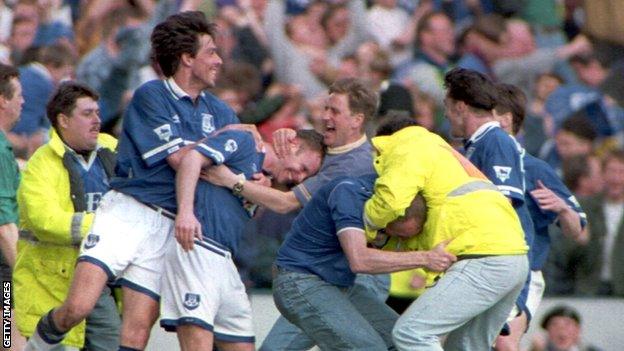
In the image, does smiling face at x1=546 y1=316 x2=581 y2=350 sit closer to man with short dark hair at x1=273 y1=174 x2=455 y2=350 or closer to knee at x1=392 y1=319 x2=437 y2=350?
man with short dark hair at x1=273 y1=174 x2=455 y2=350

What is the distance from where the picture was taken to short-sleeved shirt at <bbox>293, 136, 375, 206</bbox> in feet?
34.2

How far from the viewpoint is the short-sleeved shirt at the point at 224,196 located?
32.7 ft

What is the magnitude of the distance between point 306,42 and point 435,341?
6791mm

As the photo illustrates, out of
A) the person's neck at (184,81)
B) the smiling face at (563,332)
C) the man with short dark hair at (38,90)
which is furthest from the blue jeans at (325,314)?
the man with short dark hair at (38,90)

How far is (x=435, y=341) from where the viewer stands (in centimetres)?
962

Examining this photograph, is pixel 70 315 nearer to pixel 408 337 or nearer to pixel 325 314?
pixel 325 314

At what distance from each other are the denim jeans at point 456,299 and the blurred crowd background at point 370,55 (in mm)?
5151

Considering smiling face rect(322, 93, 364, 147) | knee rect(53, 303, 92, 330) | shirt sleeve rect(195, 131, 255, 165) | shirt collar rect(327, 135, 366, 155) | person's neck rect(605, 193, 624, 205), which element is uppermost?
shirt sleeve rect(195, 131, 255, 165)

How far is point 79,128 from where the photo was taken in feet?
36.1

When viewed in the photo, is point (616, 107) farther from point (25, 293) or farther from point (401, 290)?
point (25, 293)

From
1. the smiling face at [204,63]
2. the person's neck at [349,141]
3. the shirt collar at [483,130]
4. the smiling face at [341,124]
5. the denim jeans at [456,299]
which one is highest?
the smiling face at [204,63]

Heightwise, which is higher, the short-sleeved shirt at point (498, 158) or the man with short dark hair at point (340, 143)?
the man with short dark hair at point (340, 143)

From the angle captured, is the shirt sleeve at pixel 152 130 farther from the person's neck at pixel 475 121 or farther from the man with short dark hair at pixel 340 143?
the person's neck at pixel 475 121

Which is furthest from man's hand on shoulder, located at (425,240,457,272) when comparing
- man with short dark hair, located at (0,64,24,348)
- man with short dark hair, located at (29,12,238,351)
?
man with short dark hair, located at (0,64,24,348)
